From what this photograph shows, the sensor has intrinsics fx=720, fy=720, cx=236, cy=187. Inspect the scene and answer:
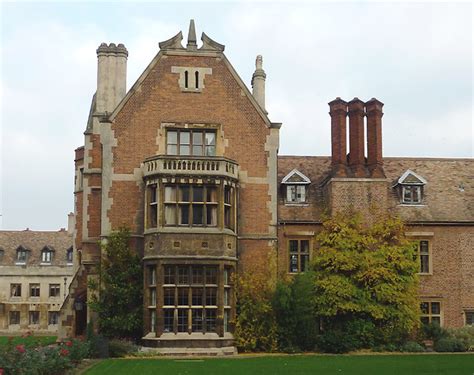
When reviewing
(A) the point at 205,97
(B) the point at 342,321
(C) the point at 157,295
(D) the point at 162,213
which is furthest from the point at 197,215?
(B) the point at 342,321

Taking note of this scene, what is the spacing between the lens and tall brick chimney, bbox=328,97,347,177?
110 ft

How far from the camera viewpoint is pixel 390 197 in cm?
3453

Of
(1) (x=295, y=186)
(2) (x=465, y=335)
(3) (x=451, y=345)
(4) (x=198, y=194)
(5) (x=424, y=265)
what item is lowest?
(3) (x=451, y=345)

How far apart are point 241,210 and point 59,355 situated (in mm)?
12105

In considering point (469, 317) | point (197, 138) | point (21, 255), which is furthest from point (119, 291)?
point (21, 255)

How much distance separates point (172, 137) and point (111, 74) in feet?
16.8

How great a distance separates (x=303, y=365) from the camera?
23516 mm

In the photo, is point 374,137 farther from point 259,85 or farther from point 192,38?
point 192,38

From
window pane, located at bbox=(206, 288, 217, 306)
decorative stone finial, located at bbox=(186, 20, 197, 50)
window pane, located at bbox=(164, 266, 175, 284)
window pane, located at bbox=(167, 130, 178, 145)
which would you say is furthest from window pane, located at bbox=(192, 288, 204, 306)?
decorative stone finial, located at bbox=(186, 20, 197, 50)

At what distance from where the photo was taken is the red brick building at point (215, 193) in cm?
2867

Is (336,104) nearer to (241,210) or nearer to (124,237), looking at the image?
(241,210)

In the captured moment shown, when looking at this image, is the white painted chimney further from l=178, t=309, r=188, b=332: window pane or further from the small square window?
the small square window

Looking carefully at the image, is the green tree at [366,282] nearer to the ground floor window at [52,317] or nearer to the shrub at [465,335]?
the shrub at [465,335]

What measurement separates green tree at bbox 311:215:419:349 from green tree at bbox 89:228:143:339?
7497 millimetres
